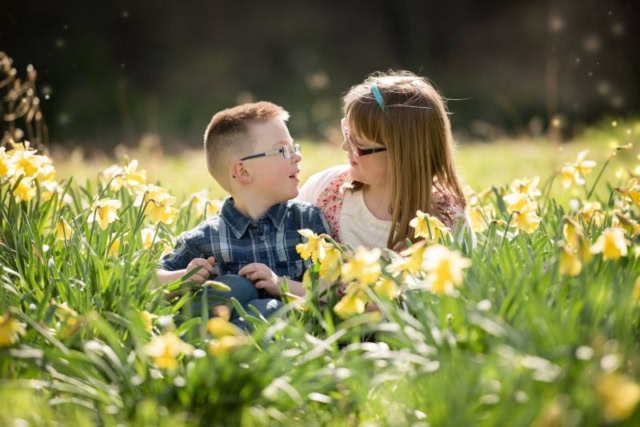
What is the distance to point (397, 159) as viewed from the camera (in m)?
2.93

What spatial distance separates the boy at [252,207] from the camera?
2891mm

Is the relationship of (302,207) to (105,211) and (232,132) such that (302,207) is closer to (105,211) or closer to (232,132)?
(232,132)

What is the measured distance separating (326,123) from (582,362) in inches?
359

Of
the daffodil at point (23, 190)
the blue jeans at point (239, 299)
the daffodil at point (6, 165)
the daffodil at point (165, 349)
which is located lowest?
the blue jeans at point (239, 299)

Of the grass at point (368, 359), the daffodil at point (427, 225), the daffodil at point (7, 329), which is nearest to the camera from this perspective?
the grass at point (368, 359)

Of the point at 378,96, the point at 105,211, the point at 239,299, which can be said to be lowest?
the point at 239,299

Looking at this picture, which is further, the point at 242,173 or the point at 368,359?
the point at 242,173

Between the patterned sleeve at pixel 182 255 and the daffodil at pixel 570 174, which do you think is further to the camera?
the daffodil at pixel 570 174

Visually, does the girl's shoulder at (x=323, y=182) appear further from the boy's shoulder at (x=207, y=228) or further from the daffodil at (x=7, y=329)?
the daffodil at (x=7, y=329)

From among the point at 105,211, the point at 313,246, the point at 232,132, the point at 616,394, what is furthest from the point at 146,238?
the point at 616,394

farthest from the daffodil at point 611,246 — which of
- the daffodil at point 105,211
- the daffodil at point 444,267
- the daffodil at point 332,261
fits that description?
the daffodil at point 105,211

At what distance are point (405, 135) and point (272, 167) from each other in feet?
1.75

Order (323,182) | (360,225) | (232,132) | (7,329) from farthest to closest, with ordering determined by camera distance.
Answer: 1. (323,182)
2. (360,225)
3. (232,132)
4. (7,329)

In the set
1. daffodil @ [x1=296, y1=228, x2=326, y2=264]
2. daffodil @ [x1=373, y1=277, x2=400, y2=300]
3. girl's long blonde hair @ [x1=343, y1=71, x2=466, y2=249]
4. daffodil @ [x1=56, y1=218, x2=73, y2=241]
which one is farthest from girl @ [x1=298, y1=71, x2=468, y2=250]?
daffodil @ [x1=56, y1=218, x2=73, y2=241]
